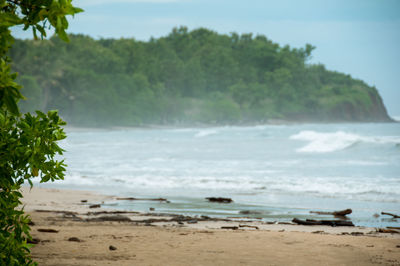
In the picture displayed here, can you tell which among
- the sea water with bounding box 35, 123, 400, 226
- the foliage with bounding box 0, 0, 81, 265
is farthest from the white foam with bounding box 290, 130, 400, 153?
→ the foliage with bounding box 0, 0, 81, 265

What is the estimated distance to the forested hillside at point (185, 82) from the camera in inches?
3521

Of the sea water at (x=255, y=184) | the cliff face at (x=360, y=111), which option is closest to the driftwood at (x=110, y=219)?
the sea water at (x=255, y=184)

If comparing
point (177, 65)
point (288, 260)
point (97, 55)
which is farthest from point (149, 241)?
point (177, 65)

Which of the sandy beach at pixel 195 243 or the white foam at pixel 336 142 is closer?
the sandy beach at pixel 195 243

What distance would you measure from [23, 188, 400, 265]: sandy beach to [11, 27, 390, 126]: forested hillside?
72764 millimetres

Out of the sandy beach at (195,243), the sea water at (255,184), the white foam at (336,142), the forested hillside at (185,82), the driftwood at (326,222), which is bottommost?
the sandy beach at (195,243)

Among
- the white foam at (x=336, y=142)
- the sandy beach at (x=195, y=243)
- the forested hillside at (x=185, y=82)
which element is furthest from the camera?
the forested hillside at (x=185, y=82)

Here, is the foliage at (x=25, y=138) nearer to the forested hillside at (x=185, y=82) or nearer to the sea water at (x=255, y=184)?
the sea water at (x=255, y=184)

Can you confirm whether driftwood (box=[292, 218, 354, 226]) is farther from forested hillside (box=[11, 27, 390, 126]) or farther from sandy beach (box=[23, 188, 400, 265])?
forested hillside (box=[11, 27, 390, 126])

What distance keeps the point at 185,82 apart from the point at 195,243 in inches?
4765

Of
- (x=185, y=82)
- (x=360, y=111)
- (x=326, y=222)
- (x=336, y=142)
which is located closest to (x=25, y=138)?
(x=326, y=222)

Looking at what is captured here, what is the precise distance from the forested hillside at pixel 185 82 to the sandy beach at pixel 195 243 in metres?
72.8

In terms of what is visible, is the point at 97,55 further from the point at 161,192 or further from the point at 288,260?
the point at 288,260

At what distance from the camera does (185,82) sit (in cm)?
12656
